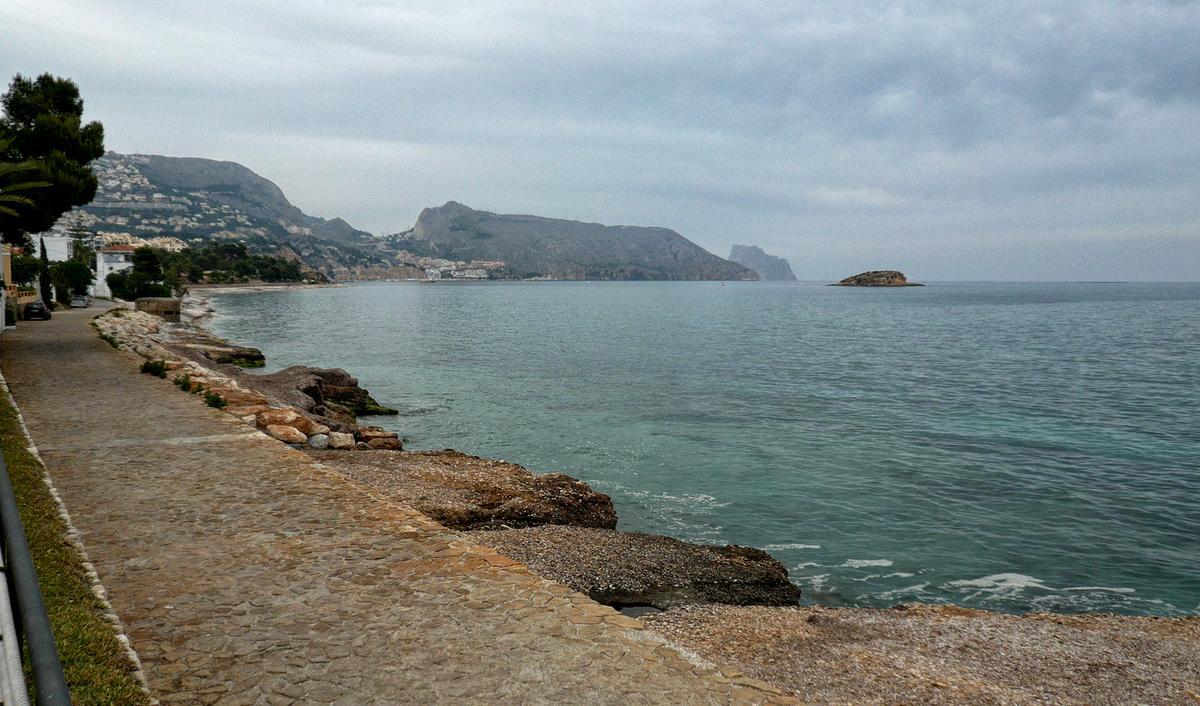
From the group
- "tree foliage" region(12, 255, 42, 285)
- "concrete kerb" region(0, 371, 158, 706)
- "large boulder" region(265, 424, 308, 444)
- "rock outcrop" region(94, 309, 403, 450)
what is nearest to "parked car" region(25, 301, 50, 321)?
"rock outcrop" region(94, 309, 403, 450)

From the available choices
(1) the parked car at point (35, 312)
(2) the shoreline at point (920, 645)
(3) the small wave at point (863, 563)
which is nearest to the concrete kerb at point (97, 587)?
(2) the shoreline at point (920, 645)

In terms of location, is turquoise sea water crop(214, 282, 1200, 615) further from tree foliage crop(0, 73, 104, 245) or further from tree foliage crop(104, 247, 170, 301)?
tree foliage crop(104, 247, 170, 301)

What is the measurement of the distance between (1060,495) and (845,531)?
6.37 m

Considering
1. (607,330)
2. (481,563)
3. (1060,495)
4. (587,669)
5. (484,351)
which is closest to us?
(587,669)

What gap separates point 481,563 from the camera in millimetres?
7254

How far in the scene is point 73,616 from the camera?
5.51 m

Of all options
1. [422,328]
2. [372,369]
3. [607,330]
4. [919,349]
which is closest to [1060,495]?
[372,369]

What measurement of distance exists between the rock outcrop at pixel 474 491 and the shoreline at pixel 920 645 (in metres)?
1.45

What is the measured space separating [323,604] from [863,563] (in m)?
10.6

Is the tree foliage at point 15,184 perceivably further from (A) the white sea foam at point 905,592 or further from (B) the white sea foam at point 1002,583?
(B) the white sea foam at point 1002,583

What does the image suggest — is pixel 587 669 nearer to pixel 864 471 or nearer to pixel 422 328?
pixel 864 471

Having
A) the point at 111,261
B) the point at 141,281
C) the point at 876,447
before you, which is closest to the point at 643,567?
the point at 876,447

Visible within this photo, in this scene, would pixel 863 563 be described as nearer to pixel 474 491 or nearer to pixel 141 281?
pixel 474 491

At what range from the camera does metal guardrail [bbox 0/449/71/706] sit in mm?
2494
